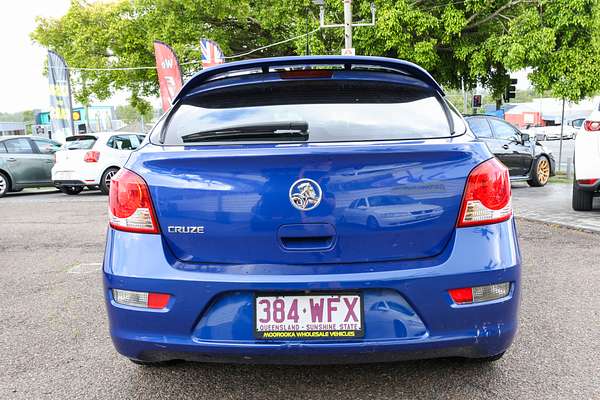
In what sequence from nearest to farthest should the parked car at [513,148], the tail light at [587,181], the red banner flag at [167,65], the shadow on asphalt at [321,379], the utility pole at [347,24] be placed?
the shadow on asphalt at [321,379], the tail light at [587,181], the parked car at [513,148], the utility pole at [347,24], the red banner flag at [167,65]

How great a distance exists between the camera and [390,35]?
1706cm

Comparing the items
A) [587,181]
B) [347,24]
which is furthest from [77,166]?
[587,181]

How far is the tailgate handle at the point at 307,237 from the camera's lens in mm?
2096

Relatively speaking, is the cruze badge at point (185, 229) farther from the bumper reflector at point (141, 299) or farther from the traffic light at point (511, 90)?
the traffic light at point (511, 90)

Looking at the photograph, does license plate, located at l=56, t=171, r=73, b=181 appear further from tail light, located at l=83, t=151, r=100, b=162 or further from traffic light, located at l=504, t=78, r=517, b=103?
traffic light, located at l=504, t=78, r=517, b=103

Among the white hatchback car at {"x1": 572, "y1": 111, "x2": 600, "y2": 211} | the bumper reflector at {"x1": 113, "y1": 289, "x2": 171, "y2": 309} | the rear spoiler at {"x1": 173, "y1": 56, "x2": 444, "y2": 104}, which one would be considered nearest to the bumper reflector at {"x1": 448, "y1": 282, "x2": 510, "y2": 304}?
the rear spoiler at {"x1": 173, "y1": 56, "x2": 444, "y2": 104}

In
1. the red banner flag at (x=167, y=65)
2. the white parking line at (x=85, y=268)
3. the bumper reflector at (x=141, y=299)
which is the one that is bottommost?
the white parking line at (x=85, y=268)

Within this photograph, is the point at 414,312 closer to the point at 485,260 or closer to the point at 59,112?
the point at 485,260

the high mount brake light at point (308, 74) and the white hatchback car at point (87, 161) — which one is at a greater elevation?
the high mount brake light at point (308, 74)

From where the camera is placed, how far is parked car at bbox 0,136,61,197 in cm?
1357

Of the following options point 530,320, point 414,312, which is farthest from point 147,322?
point 530,320

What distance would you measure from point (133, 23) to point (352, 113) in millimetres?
27656

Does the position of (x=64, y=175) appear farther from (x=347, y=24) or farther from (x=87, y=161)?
(x=347, y=24)

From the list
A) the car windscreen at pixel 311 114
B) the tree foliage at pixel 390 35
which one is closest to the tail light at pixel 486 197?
the car windscreen at pixel 311 114
